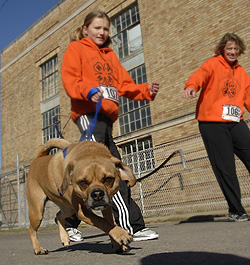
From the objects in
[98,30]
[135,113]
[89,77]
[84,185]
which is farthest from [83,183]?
[135,113]

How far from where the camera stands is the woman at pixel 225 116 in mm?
4566

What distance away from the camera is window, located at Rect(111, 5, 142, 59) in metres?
15.0

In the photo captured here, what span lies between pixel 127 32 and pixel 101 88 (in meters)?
12.6

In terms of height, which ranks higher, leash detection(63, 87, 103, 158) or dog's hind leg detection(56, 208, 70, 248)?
leash detection(63, 87, 103, 158)

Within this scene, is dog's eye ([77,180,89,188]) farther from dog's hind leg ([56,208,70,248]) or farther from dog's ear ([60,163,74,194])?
dog's hind leg ([56,208,70,248])

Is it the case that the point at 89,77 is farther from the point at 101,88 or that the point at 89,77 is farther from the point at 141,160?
the point at 141,160

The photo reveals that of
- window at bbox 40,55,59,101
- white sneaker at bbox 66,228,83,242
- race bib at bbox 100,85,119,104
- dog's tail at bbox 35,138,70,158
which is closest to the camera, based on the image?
dog's tail at bbox 35,138,70,158

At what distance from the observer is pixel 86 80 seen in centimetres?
366

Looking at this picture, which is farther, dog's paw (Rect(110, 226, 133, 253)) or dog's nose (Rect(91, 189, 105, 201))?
dog's paw (Rect(110, 226, 133, 253))

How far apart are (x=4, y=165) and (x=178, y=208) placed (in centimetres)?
1628

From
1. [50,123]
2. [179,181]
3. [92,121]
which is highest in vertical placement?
[50,123]

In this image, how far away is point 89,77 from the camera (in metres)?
3.68

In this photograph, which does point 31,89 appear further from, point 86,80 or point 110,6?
point 86,80

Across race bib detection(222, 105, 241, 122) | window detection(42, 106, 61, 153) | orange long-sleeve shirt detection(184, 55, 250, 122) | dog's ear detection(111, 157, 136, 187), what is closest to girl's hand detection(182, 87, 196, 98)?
orange long-sleeve shirt detection(184, 55, 250, 122)
